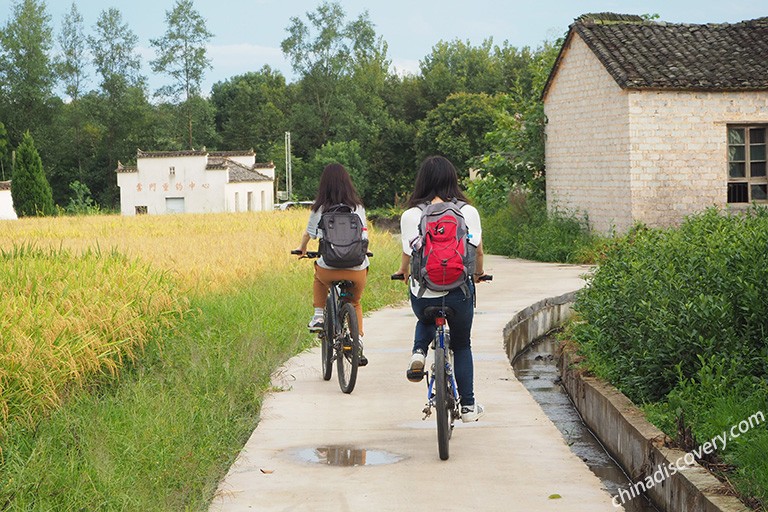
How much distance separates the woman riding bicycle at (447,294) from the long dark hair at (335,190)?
6.18 feet

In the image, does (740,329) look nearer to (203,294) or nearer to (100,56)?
(203,294)

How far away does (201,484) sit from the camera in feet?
20.7

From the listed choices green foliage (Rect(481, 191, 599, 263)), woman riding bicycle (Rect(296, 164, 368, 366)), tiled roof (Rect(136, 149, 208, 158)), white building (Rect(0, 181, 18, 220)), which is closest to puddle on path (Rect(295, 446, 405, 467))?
woman riding bicycle (Rect(296, 164, 368, 366))

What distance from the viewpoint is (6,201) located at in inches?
2211

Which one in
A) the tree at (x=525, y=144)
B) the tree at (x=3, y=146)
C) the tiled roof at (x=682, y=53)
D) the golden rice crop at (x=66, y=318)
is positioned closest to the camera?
the golden rice crop at (x=66, y=318)

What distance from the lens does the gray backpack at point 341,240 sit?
8.87 m

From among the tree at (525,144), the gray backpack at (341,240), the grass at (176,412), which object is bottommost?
the grass at (176,412)

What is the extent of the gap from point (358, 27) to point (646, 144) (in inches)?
2274

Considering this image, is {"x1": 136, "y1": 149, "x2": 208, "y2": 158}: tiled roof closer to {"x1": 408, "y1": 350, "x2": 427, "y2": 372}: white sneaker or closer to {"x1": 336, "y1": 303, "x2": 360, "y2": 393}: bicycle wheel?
{"x1": 336, "y1": 303, "x2": 360, "y2": 393}: bicycle wheel

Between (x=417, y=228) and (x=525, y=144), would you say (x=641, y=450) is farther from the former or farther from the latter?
(x=525, y=144)

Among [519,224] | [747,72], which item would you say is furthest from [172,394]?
[519,224]

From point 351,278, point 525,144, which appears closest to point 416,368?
point 351,278

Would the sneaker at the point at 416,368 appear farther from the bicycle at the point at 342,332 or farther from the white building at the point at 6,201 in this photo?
the white building at the point at 6,201

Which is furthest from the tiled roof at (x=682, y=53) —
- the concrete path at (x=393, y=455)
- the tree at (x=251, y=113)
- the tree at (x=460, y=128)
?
the tree at (x=251, y=113)
